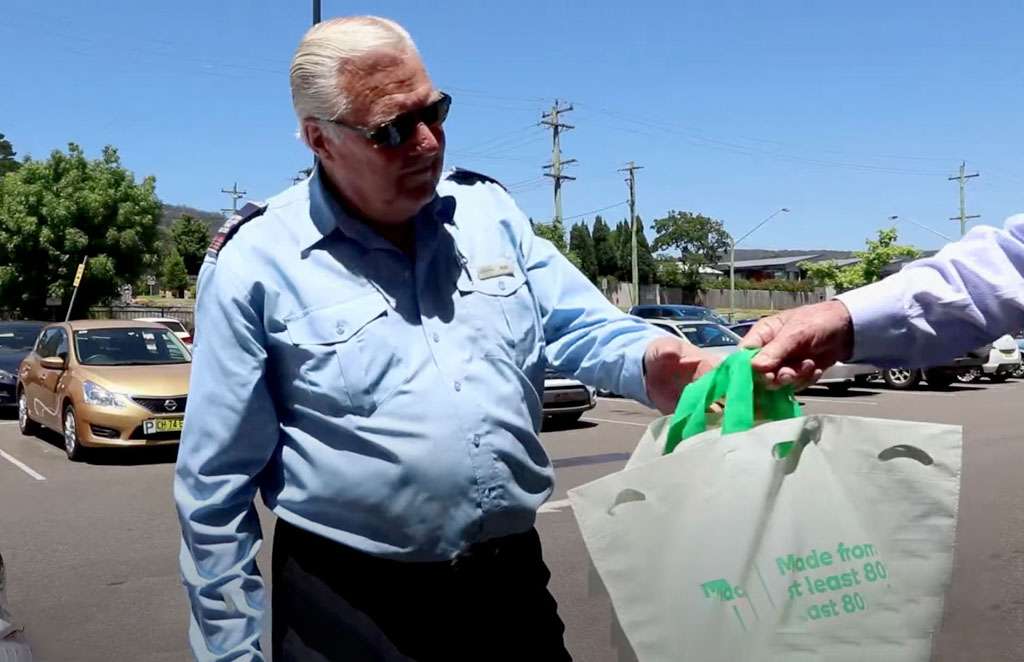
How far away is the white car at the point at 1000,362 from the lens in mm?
22297

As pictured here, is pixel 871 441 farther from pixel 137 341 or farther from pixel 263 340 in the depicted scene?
pixel 137 341

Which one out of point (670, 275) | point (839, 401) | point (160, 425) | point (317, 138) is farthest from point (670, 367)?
point (670, 275)

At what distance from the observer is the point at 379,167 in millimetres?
2004

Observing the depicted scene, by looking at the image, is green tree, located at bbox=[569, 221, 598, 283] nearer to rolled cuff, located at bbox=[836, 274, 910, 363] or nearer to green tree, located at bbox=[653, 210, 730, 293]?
green tree, located at bbox=[653, 210, 730, 293]

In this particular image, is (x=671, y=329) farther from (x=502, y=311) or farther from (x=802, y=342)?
(x=802, y=342)

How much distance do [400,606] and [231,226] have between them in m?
0.81

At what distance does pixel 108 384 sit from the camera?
36.6 ft

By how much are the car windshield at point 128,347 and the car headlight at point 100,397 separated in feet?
2.35

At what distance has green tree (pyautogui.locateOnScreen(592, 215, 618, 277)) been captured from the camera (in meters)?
75.4

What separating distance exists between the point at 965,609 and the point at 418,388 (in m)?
4.48

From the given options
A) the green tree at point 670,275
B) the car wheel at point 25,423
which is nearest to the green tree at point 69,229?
the car wheel at point 25,423

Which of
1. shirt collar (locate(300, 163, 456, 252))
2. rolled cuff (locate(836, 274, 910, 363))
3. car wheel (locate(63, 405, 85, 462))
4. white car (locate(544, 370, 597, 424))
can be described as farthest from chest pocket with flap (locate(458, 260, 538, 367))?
white car (locate(544, 370, 597, 424))

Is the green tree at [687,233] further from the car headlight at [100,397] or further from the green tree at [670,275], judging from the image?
the car headlight at [100,397]

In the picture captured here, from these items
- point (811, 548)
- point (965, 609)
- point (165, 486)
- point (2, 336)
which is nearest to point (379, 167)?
point (811, 548)
